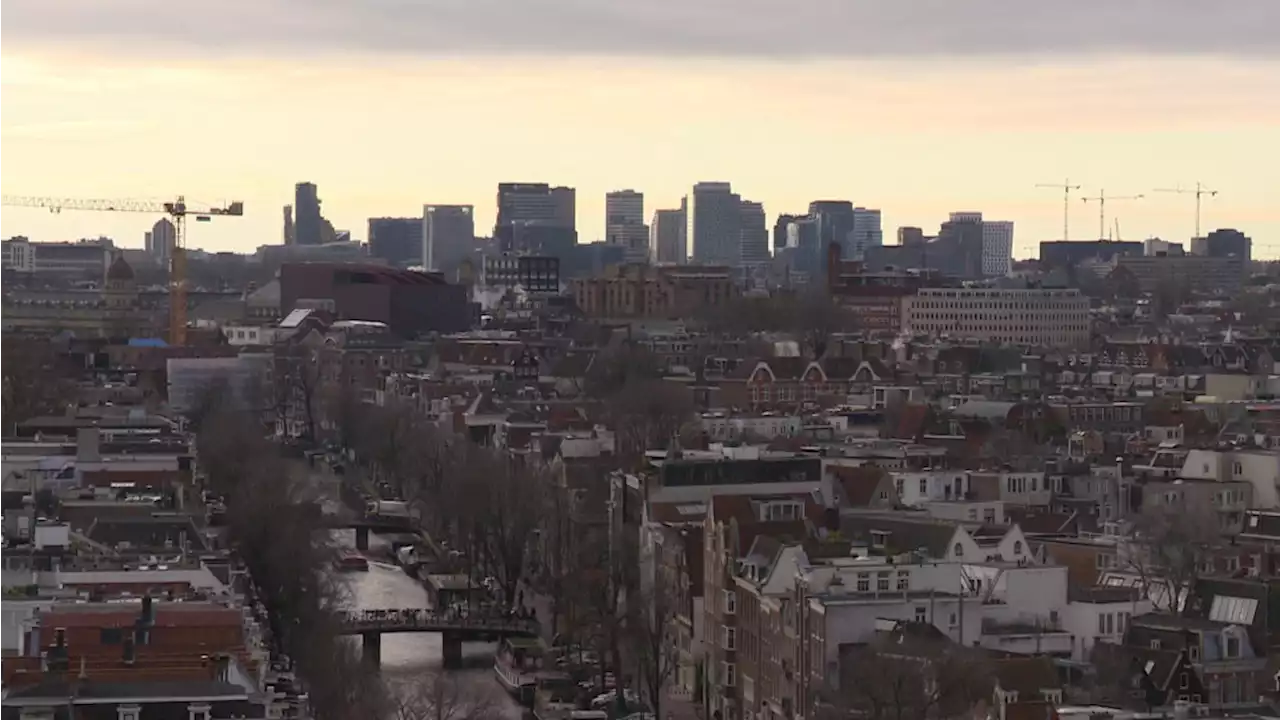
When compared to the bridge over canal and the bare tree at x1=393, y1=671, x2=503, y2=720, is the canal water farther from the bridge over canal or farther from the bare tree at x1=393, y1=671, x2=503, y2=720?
the bridge over canal

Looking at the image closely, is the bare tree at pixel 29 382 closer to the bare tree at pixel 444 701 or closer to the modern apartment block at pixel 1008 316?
the bare tree at pixel 444 701

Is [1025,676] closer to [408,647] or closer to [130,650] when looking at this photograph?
[130,650]

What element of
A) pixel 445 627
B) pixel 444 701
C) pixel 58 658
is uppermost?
pixel 58 658

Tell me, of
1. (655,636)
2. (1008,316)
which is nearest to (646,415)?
(655,636)

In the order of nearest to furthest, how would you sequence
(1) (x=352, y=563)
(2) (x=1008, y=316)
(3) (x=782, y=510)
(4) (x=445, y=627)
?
1. (3) (x=782, y=510)
2. (4) (x=445, y=627)
3. (1) (x=352, y=563)
4. (2) (x=1008, y=316)

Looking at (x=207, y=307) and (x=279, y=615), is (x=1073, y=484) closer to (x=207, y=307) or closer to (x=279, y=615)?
(x=279, y=615)

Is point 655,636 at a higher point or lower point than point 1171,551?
lower

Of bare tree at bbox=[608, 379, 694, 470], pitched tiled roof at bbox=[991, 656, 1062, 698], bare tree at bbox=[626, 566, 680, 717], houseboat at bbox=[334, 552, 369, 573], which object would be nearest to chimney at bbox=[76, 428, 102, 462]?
houseboat at bbox=[334, 552, 369, 573]

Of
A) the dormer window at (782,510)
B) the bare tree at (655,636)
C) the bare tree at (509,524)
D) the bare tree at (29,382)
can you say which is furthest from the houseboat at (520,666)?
the bare tree at (29,382)
